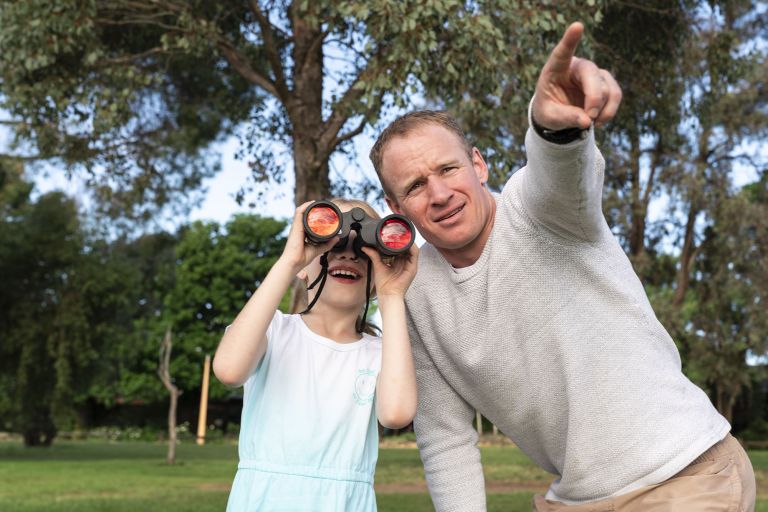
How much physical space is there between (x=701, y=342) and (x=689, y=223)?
9.95 ft

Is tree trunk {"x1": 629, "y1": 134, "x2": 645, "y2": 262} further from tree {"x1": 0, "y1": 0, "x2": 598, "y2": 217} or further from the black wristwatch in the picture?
the black wristwatch

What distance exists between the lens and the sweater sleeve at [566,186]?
2.40 metres

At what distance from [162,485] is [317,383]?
1248 cm

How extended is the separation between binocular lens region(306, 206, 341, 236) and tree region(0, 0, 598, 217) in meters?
5.54

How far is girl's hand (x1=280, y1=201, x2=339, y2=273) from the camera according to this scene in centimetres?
297

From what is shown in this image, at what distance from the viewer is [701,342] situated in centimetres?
2041

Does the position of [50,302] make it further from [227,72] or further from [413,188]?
[413,188]

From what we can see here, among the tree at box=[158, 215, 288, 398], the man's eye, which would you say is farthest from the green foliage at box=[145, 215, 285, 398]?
the man's eye

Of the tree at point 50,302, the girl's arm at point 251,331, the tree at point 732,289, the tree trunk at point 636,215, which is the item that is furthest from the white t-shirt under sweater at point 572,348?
the tree at point 50,302

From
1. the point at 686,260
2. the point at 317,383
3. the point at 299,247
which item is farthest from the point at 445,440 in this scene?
the point at 686,260

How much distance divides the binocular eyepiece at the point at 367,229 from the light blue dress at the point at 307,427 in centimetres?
42

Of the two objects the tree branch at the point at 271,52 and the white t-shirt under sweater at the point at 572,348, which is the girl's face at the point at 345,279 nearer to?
the white t-shirt under sweater at the point at 572,348

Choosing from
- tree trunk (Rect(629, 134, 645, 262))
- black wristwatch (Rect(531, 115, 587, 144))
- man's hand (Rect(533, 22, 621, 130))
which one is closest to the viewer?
man's hand (Rect(533, 22, 621, 130))

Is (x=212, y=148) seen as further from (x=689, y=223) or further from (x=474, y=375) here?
(x=474, y=375)
